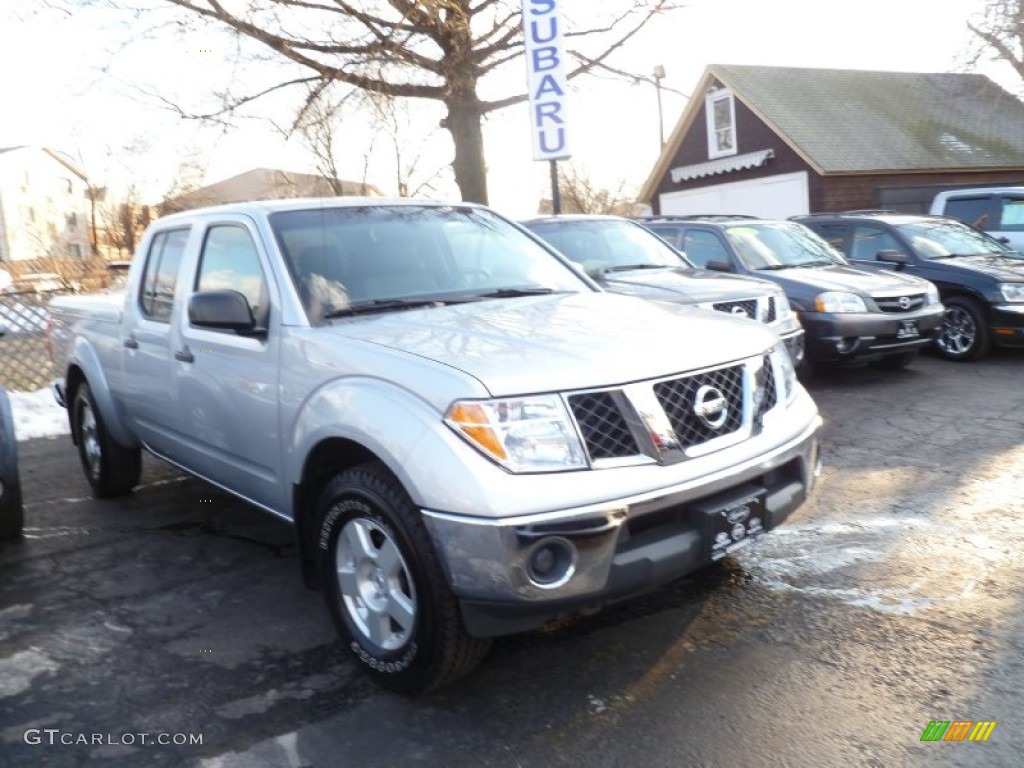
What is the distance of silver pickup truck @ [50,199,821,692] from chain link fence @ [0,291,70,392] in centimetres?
819

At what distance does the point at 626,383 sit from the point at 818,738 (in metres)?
1.26

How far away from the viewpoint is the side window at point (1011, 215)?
1250cm

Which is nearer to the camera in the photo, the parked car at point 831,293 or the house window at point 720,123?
the parked car at point 831,293

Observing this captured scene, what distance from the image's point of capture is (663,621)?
383cm

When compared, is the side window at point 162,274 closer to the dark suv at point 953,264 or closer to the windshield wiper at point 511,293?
the windshield wiper at point 511,293

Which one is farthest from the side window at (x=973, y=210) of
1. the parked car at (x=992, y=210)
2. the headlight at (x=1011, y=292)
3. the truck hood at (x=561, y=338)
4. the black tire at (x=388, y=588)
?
the black tire at (x=388, y=588)

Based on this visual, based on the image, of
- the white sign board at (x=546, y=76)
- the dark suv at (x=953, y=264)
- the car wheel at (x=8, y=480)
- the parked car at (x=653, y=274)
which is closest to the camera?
the car wheel at (x=8, y=480)

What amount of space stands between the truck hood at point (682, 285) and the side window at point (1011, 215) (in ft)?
21.6

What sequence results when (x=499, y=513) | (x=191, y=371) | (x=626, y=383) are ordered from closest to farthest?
(x=499, y=513)
(x=626, y=383)
(x=191, y=371)

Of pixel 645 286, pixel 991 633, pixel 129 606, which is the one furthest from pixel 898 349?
pixel 129 606

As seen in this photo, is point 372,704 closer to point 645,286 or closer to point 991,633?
point 991,633

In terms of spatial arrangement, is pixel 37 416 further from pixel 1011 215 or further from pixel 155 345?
pixel 1011 215
